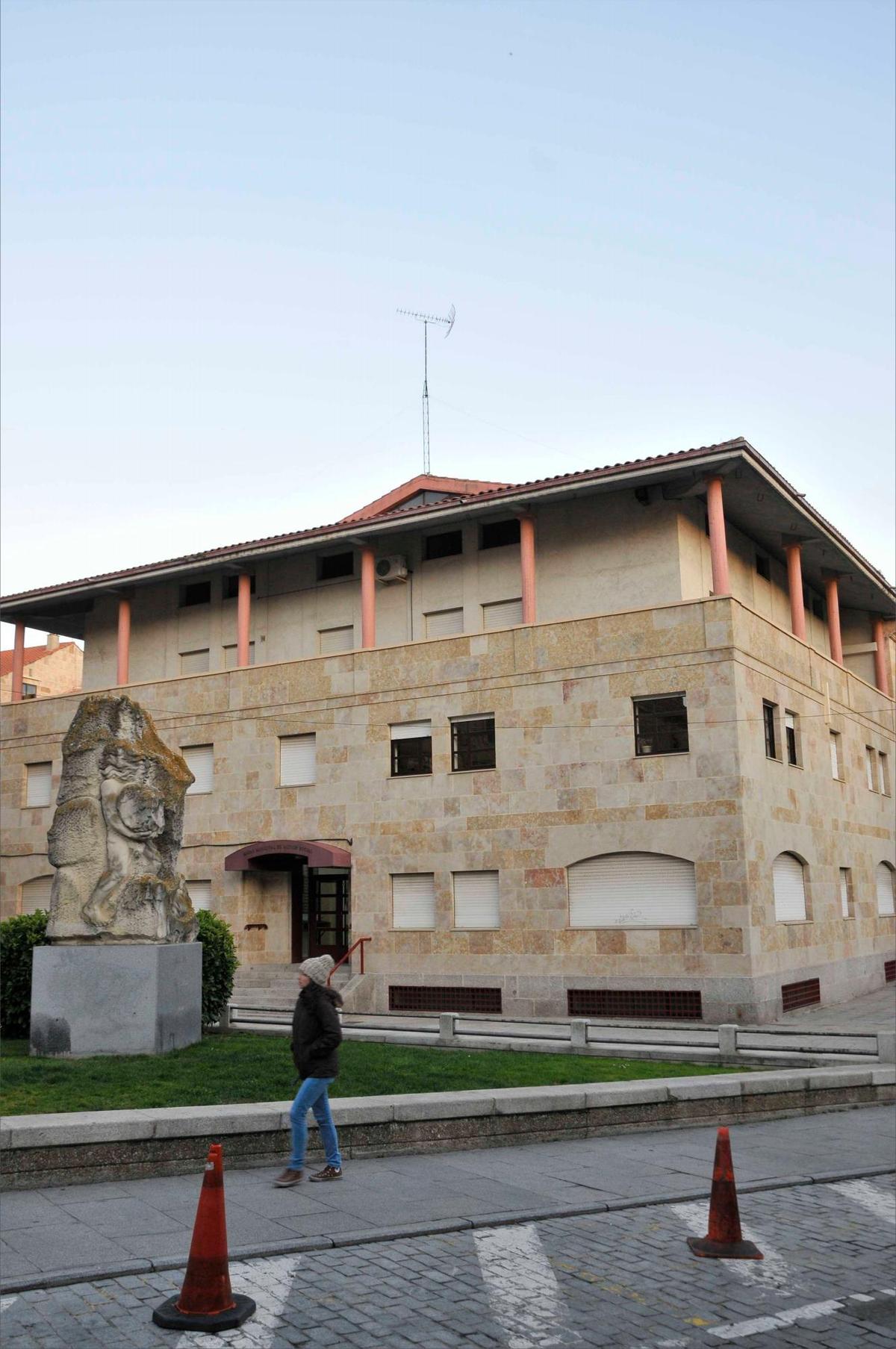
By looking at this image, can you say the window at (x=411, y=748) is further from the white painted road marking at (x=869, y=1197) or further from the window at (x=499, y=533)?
the white painted road marking at (x=869, y=1197)

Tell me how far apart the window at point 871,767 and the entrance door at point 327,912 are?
45.8ft

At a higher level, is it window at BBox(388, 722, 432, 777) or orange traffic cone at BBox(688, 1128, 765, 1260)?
window at BBox(388, 722, 432, 777)

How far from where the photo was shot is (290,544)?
94.4ft

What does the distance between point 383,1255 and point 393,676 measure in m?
19.5

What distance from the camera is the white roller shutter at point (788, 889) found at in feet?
78.7

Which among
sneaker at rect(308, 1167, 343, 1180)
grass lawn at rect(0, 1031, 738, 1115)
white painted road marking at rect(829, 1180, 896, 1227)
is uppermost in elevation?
grass lawn at rect(0, 1031, 738, 1115)

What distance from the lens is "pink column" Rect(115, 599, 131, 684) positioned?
30.9m

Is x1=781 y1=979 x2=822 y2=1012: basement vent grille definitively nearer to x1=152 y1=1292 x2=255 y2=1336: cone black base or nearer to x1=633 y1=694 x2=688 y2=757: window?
x1=633 y1=694 x2=688 y2=757: window

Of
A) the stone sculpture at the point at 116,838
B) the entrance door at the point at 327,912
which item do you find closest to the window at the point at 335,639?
the entrance door at the point at 327,912

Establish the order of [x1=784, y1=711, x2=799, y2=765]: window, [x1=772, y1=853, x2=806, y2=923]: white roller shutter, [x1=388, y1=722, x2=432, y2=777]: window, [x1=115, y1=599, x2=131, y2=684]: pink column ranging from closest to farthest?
[x1=772, y1=853, x2=806, y2=923]: white roller shutter, [x1=784, y1=711, x2=799, y2=765]: window, [x1=388, y1=722, x2=432, y2=777]: window, [x1=115, y1=599, x2=131, y2=684]: pink column

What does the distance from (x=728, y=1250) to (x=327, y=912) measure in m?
20.8

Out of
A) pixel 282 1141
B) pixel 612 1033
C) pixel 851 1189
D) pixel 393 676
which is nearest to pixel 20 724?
pixel 393 676

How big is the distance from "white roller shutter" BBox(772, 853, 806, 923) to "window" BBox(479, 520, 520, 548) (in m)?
9.35

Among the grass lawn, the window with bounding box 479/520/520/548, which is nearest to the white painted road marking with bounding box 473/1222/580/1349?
the grass lawn
